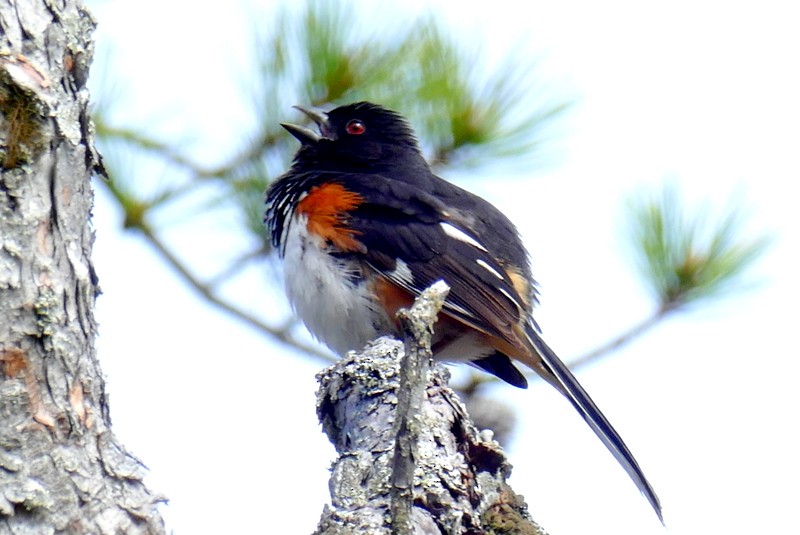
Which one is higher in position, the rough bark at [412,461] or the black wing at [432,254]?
the black wing at [432,254]

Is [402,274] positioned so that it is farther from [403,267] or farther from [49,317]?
[49,317]

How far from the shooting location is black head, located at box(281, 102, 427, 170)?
17.0ft

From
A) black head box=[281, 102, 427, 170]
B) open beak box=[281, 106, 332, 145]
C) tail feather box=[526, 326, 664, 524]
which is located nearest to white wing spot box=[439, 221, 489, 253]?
tail feather box=[526, 326, 664, 524]

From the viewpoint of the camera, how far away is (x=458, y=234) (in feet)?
15.7

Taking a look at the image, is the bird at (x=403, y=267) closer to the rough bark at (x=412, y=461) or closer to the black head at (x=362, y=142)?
the black head at (x=362, y=142)

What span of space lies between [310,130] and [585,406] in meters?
1.75

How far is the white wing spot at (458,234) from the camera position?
477 cm

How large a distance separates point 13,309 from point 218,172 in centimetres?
243

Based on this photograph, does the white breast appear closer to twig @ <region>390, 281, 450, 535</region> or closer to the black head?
the black head

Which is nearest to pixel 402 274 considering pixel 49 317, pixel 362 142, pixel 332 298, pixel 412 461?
pixel 332 298

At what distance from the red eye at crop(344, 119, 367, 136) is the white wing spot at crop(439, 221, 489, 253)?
0.86m

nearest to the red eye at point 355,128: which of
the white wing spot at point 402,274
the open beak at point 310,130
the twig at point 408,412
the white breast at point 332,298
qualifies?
the open beak at point 310,130

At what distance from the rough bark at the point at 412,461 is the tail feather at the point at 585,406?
1528 mm

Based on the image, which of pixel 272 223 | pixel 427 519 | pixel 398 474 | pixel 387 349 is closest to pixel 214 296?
pixel 272 223
